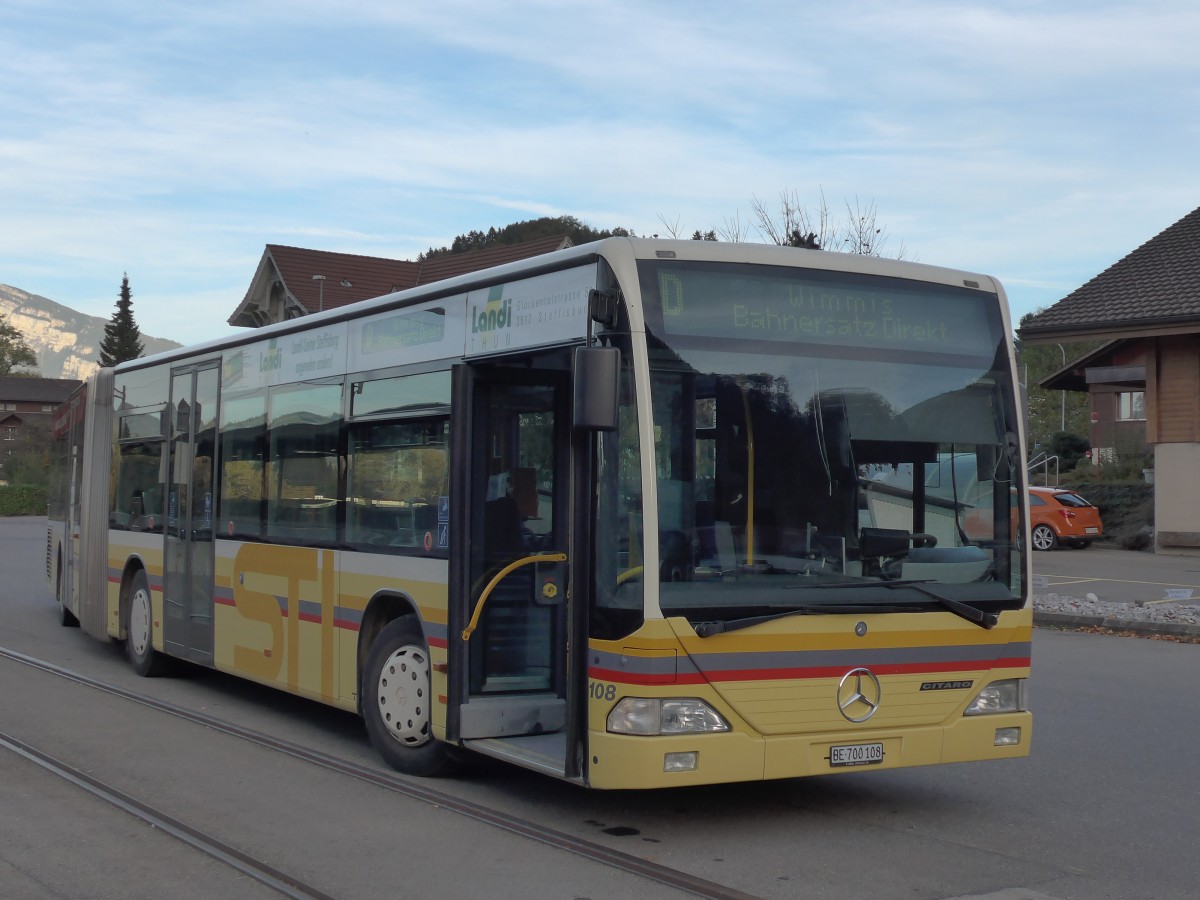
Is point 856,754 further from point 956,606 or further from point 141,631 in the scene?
point 141,631

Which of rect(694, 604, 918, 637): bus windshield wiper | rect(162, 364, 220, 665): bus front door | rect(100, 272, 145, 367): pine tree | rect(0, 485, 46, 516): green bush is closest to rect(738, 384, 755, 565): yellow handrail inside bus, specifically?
rect(694, 604, 918, 637): bus windshield wiper

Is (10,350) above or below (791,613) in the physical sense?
above

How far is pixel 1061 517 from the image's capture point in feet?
105

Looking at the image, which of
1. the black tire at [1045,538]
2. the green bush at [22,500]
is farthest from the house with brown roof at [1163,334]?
the green bush at [22,500]

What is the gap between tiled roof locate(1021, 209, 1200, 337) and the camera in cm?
2855

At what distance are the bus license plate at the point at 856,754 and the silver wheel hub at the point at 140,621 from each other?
802 centimetres

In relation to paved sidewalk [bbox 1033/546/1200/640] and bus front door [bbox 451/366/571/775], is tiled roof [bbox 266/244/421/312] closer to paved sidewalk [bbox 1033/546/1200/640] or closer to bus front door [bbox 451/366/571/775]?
paved sidewalk [bbox 1033/546/1200/640]

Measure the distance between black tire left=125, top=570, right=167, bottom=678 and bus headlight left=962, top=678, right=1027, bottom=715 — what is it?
8.10 meters

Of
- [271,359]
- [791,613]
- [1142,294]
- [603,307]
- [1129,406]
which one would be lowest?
[791,613]

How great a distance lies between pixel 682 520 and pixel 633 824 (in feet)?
5.61

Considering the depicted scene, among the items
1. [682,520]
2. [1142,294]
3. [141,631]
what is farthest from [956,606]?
[1142,294]

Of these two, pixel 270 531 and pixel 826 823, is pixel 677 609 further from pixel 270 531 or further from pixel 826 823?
pixel 270 531

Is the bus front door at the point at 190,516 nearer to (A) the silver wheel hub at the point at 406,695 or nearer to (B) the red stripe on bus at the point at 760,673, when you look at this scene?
(A) the silver wheel hub at the point at 406,695

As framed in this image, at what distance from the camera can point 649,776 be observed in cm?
653
